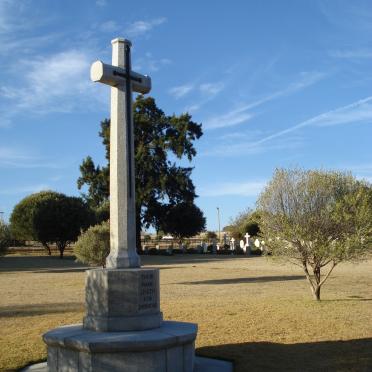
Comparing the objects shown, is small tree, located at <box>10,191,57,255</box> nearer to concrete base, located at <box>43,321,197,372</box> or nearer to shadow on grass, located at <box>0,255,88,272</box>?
shadow on grass, located at <box>0,255,88,272</box>

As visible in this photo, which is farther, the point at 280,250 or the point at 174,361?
the point at 280,250

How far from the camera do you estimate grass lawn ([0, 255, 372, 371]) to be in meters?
7.65

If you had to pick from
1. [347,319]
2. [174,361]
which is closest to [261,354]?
[174,361]

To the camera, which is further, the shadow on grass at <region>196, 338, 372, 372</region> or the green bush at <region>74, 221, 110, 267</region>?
the green bush at <region>74, 221, 110, 267</region>

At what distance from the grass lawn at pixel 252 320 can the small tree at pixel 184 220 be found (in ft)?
102

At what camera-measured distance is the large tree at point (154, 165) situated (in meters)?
49.2

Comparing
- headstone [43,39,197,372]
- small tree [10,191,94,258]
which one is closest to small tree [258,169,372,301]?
headstone [43,39,197,372]

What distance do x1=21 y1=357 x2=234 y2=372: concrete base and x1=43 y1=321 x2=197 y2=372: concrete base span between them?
0.38 metres

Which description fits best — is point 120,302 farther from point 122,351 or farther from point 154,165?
point 154,165

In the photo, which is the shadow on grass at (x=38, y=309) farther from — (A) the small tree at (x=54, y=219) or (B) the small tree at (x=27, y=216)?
(B) the small tree at (x=27, y=216)

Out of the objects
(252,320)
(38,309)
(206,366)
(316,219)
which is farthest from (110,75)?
(38,309)

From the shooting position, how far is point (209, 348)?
8.29 meters

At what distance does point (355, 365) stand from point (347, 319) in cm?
374

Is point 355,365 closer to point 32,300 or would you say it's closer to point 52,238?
point 32,300
